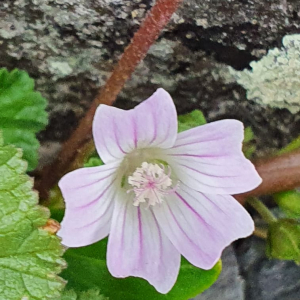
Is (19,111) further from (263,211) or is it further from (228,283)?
(228,283)

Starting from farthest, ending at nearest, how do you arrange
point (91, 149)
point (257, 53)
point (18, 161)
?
point (257, 53)
point (91, 149)
point (18, 161)

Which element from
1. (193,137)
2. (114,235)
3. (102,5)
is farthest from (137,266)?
(102,5)

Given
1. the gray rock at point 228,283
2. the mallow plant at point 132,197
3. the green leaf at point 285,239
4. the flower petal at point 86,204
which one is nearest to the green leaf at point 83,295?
the mallow plant at point 132,197

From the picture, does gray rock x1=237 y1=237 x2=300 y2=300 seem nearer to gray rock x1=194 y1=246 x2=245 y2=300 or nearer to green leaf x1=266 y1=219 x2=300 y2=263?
gray rock x1=194 y1=246 x2=245 y2=300

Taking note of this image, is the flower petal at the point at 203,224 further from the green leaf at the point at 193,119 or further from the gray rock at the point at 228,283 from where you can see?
the gray rock at the point at 228,283

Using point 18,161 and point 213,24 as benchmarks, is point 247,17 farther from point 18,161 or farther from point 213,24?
point 18,161

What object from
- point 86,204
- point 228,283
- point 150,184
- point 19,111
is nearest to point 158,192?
point 150,184
